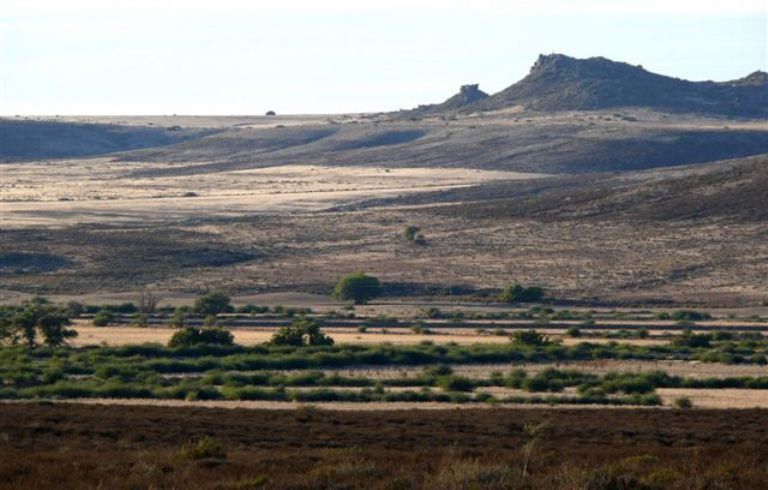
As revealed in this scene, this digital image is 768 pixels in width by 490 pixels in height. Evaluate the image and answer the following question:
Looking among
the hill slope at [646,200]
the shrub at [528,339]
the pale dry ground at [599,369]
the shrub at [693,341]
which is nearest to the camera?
the pale dry ground at [599,369]

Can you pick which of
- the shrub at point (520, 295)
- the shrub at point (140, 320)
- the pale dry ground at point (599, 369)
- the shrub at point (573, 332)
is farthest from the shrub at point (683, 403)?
the shrub at point (520, 295)

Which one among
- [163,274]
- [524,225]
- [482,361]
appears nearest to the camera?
[482,361]

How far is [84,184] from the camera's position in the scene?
448 ft

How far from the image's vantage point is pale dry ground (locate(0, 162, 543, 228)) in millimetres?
103688

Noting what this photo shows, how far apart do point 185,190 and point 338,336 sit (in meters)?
80.6

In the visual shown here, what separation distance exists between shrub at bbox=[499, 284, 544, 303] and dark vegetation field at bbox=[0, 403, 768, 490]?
118 ft

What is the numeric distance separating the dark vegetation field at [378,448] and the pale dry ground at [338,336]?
711 inches

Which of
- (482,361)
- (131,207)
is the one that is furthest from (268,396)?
(131,207)

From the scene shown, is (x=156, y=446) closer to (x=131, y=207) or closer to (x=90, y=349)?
(x=90, y=349)

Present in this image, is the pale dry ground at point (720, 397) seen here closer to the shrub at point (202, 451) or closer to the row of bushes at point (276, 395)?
the row of bushes at point (276, 395)

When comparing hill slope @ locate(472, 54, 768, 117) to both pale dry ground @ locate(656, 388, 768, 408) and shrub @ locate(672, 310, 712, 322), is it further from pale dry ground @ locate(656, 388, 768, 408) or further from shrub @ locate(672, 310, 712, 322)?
pale dry ground @ locate(656, 388, 768, 408)

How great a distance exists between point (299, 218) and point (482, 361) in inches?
2278

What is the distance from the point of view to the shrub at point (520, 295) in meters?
64.6

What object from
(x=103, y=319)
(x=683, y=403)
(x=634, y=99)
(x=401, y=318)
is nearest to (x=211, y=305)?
(x=103, y=319)
